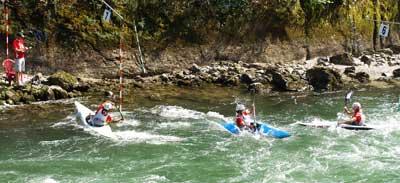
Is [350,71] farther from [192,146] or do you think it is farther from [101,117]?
[101,117]

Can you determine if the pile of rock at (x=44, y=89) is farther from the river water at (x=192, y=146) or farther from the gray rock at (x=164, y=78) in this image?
the gray rock at (x=164, y=78)

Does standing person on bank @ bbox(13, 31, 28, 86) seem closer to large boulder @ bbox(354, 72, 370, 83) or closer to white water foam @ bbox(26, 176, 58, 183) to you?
white water foam @ bbox(26, 176, 58, 183)

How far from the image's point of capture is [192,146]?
15969 mm

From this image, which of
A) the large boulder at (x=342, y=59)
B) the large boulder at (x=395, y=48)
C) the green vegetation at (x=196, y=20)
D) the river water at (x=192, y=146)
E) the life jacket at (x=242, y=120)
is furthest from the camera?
the large boulder at (x=395, y=48)

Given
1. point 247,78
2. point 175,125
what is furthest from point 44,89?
point 247,78

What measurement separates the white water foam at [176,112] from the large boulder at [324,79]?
6.50m

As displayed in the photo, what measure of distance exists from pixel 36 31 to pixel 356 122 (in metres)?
13.6

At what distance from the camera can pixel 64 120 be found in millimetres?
18891

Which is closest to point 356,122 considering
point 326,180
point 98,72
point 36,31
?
point 326,180

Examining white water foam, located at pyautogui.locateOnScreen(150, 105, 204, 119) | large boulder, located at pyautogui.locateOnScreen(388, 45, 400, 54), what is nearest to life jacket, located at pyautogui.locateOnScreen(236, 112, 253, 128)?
white water foam, located at pyautogui.locateOnScreen(150, 105, 204, 119)

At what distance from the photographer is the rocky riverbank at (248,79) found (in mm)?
21609

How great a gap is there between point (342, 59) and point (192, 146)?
46.3ft

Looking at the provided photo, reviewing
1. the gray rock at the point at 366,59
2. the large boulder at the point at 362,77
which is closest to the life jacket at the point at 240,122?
the large boulder at the point at 362,77

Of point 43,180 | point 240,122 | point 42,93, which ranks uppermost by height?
point 42,93
